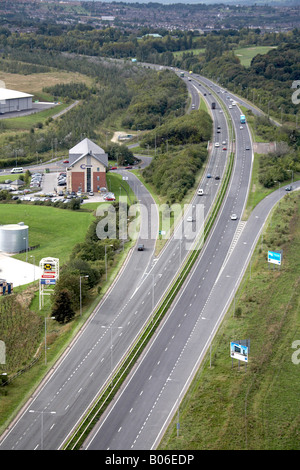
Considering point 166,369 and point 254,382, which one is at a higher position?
point 254,382

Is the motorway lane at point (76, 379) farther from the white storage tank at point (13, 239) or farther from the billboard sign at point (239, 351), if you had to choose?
the white storage tank at point (13, 239)

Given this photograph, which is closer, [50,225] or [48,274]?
[48,274]

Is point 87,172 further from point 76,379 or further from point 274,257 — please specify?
point 76,379

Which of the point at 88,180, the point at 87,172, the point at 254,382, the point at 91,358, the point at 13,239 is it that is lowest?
the point at 91,358

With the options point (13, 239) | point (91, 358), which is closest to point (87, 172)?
point (13, 239)

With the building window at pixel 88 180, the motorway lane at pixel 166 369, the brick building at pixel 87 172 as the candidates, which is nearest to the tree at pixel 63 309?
the motorway lane at pixel 166 369

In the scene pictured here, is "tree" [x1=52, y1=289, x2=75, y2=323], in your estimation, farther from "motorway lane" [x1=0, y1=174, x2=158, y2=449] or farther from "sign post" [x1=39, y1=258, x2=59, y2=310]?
"sign post" [x1=39, y1=258, x2=59, y2=310]
